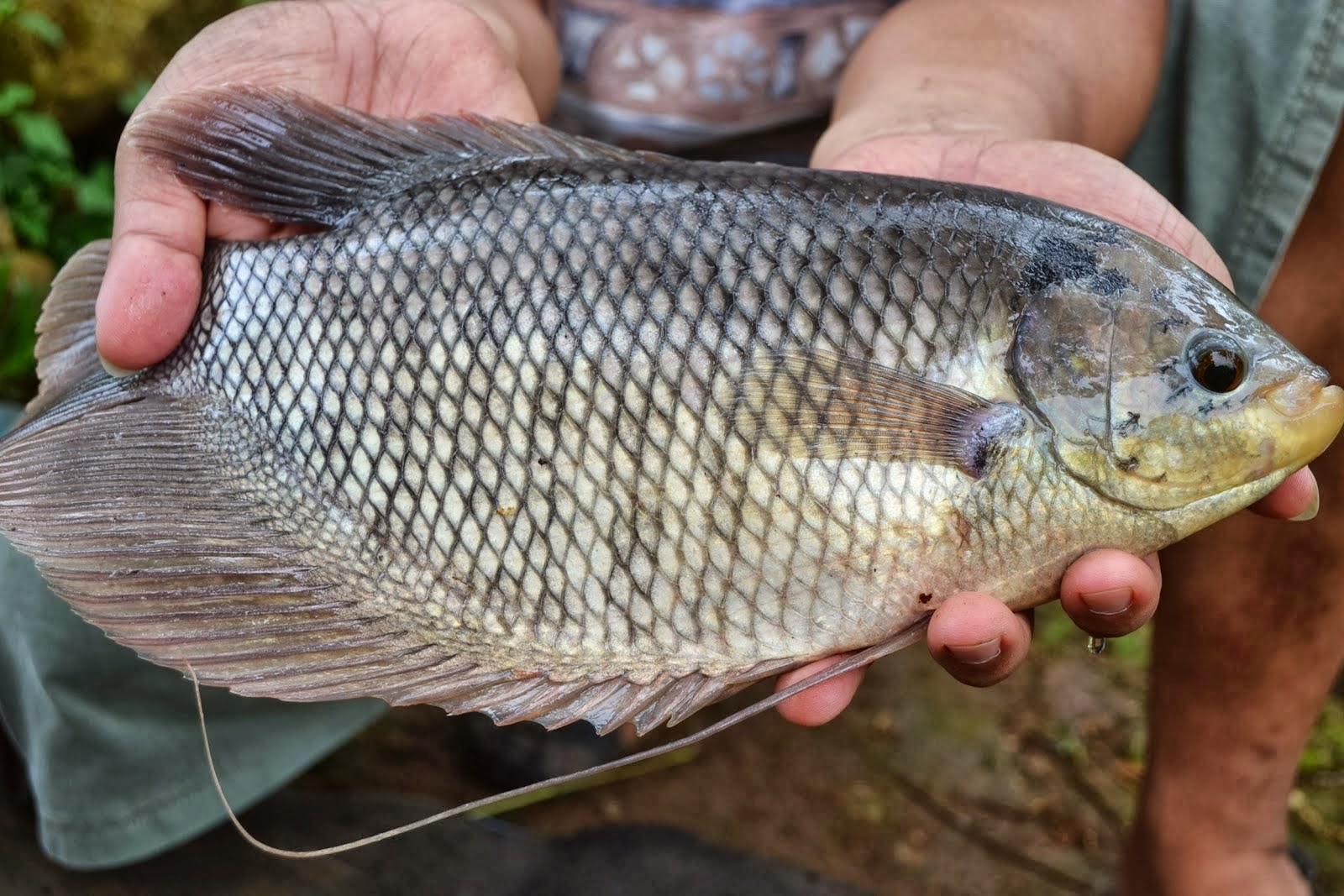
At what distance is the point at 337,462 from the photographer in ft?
5.75

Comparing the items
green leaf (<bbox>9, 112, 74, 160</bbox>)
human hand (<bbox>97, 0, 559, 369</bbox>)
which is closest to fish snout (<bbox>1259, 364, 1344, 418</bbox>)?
human hand (<bbox>97, 0, 559, 369</bbox>)

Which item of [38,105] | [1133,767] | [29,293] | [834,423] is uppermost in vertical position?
[834,423]

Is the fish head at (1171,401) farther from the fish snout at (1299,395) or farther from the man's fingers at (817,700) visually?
the man's fingers at (817,700)

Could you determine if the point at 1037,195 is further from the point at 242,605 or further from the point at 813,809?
the point at 813,809

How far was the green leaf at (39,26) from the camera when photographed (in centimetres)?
352

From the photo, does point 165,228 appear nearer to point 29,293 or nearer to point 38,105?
point 29,293

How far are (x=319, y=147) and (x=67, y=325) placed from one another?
606 mm

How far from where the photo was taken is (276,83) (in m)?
2.30

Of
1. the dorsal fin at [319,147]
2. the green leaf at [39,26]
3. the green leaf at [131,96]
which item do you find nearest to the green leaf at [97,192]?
the green leaf at [131,96]

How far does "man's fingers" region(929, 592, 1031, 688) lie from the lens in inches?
62.9

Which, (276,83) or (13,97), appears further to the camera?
(13,97)

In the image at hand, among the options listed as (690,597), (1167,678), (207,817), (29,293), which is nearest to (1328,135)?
(1167,678)

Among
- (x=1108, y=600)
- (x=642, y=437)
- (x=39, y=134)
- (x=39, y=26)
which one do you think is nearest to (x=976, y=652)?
(x=1108, y=600)

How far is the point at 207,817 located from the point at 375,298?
1549mm
